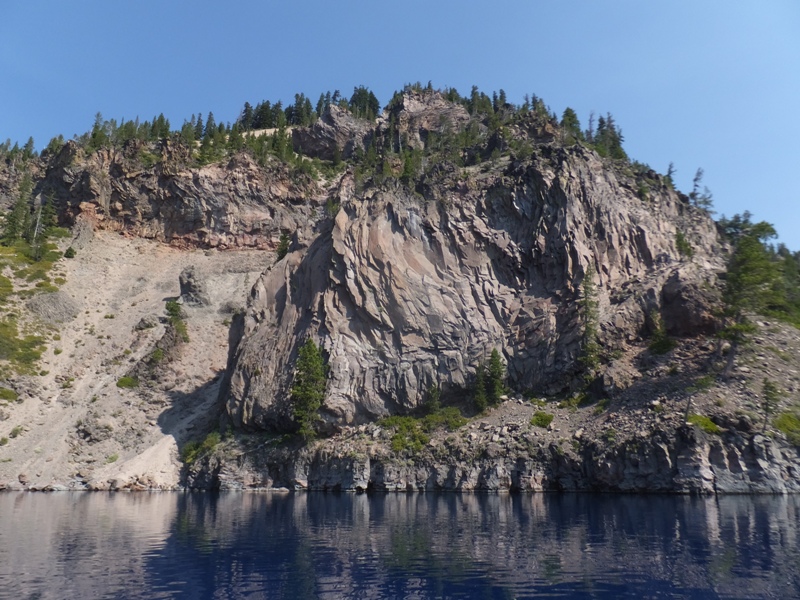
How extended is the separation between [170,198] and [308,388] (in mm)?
71613

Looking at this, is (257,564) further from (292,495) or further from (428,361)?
(428,361)

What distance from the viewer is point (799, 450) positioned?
53562mm

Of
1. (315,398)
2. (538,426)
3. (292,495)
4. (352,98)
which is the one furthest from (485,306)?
(352,98)

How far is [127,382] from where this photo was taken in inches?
3366

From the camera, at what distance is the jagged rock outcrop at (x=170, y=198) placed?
396 ft

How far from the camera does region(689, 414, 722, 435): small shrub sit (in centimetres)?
5491

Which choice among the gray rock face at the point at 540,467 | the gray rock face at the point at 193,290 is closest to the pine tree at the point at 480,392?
the gray rock face at the point at 540,467

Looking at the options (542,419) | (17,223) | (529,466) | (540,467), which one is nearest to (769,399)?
(542,419)

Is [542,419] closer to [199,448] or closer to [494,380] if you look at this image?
[494,380]

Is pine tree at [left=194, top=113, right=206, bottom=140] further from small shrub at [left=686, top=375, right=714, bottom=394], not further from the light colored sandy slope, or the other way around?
small shrub at [left=686, top=375, right=714, bottom=394]

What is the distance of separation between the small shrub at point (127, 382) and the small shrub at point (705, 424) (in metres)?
74.0

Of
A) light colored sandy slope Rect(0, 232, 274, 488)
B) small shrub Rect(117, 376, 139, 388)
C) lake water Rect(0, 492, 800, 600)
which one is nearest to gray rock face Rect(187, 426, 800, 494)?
lake water Rect(0, 492, 800, 600)

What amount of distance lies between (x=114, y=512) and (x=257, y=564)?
26824 mm

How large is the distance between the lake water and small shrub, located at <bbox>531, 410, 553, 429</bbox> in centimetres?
1603
